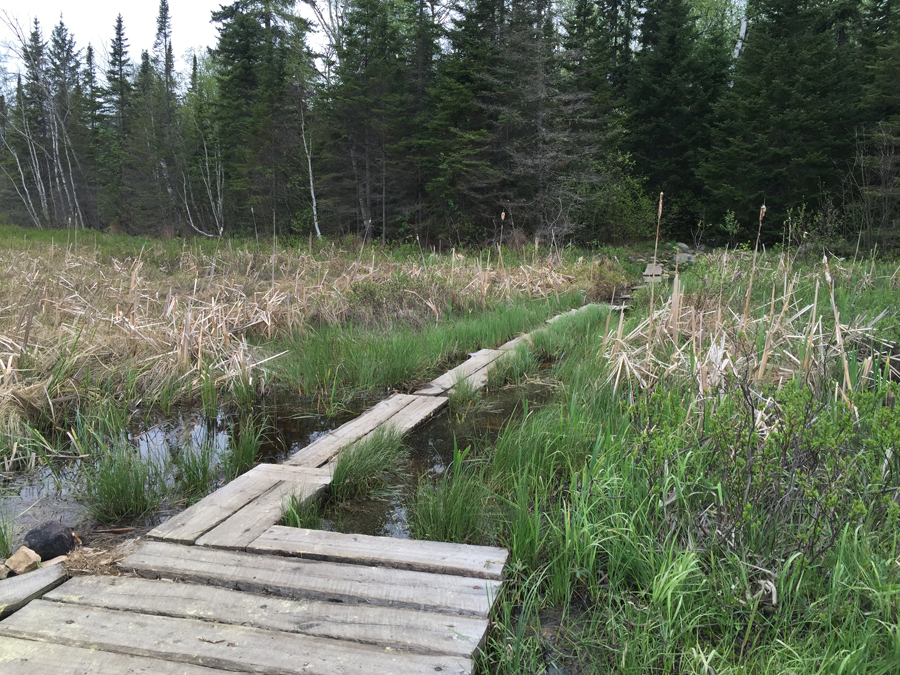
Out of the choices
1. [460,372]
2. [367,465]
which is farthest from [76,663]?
[460,372]

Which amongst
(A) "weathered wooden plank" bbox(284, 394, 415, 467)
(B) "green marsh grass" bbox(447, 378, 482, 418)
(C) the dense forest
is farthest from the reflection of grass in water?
(C) the dense forest

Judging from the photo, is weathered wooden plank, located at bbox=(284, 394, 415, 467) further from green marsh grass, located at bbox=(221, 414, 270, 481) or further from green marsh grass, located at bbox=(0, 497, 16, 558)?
green marsh grass, located at bbox=(0, 497, 16, 558)

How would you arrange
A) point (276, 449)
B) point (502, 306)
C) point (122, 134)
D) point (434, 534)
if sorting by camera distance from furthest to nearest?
1. point (122, 134)
2. point (502, 306)
3. point (276, 449)
4. point (434, 534)

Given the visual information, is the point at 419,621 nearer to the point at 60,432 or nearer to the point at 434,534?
the point at 434,534

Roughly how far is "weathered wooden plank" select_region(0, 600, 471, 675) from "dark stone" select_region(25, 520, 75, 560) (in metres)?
0.43

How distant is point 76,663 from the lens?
1.42 m

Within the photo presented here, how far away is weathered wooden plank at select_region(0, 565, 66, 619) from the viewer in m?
1.68

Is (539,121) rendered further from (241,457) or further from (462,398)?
(241,457)

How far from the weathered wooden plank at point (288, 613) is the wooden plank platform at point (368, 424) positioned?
1063 millimetres

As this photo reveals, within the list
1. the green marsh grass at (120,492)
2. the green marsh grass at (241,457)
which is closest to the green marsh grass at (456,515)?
the green marsh grass at (241,457)

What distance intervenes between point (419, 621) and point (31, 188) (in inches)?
1670

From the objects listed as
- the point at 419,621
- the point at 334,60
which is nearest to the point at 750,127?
the point at 334,60

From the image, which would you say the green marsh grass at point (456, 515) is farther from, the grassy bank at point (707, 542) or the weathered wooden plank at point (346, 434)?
the weathered wooden plank at point (346, 434)

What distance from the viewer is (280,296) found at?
585 centimetres
